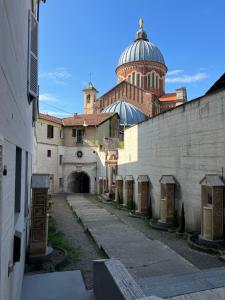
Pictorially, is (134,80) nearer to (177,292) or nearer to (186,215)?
(186,215)

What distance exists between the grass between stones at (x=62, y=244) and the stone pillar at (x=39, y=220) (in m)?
0.99

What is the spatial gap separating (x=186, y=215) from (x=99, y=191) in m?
15.9

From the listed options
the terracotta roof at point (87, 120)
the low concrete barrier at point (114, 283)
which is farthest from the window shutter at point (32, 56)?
the terracotta roof at point (87, 120)

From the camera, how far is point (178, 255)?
849cm

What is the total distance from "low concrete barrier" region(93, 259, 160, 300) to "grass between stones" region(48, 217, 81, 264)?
2.95 metres

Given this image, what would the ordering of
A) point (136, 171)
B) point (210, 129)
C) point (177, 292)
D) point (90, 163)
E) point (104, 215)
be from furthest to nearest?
point (90, 163) < point (136, 171) < point (104, 215) < point (210, 129) < point (177, 292)

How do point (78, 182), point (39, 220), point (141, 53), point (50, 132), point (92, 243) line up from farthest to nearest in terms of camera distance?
1. point (141, 53)
2. point (78, 182)
3. point (50, 132)
4. point (92, 243)
5. point (39, 220)

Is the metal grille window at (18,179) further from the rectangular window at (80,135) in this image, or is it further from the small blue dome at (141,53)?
the small blue dome at (141,53)

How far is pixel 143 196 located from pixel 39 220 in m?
8.53

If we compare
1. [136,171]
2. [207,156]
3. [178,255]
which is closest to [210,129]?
[207,156]

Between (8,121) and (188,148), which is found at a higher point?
(188,148)

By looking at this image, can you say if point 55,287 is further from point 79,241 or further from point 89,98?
point 89,98

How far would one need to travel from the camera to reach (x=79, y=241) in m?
10.6

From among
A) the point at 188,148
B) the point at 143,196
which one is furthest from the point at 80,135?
the point at 188,148
